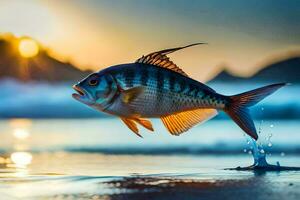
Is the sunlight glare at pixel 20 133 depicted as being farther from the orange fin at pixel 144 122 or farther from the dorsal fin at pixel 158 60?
the dorsal fin at pixel 158 60

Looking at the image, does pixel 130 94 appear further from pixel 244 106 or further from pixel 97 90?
pixel 244 106

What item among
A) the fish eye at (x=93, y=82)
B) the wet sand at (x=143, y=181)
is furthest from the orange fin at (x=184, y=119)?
the fish eye at (x=93, y=82)

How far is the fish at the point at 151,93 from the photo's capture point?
7.69 m

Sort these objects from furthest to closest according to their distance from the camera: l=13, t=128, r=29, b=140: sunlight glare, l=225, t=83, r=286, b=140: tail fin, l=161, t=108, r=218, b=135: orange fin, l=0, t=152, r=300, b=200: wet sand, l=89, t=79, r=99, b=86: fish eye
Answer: l=13, t=128, r=29, b=140: sunlight glare < l=161, t=108, r=218, b=135: orange fin < l=225, t=83, r=286, b=140: tail fin < l=89, t=79, r=99, b=86: fish eye < l=0, t=152, r=300, b=200: wet sand

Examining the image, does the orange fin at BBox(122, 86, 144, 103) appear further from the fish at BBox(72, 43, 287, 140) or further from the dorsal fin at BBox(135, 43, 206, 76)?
the dorsal fin at BBox(135, 43, 206, 76)

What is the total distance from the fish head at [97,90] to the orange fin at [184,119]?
→ 67cm

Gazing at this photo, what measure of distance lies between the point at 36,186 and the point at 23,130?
31.6 feet

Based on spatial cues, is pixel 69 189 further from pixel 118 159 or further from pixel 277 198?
pixel 118 159

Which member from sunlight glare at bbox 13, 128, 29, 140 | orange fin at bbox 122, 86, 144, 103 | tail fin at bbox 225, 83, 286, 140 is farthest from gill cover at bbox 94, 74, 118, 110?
sunlight glare at bbox 13, 128, 29, 140

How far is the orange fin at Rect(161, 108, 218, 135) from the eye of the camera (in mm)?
8141

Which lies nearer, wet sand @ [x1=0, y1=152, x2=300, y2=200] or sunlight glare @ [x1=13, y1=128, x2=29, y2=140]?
A: wet sand @ [x1=0, y1=152, x2=300, y2=200]

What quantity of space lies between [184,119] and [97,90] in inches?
35.1

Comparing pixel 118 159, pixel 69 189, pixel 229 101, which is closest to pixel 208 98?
pixel 229 101

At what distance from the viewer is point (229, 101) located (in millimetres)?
8078
